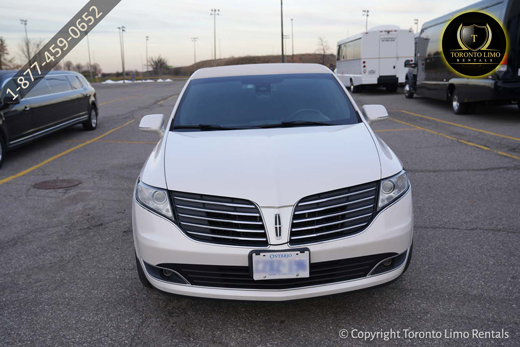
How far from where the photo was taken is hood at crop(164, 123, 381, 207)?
2924mm

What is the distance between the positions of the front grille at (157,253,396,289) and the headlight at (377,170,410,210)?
346mm

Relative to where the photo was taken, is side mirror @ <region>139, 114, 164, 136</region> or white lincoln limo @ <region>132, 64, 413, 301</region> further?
Result: side mirror @ <region>139, 114, 164, 136</region>

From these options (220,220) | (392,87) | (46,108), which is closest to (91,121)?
(46,108)

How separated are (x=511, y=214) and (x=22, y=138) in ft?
26.9

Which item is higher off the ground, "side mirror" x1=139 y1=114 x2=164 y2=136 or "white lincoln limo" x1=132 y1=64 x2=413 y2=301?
"side mirror" x1=139 y1=114 x2=164 y2=136

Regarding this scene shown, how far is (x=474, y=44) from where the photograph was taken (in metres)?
12.5

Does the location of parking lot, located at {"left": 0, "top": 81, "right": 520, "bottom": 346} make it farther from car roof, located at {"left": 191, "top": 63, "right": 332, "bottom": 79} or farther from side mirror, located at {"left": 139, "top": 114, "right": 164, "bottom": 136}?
car roof, located at {"left": 191, "top": 63, "right": 332, "bottom": 79}

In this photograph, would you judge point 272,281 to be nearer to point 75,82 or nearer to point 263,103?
point 263,103

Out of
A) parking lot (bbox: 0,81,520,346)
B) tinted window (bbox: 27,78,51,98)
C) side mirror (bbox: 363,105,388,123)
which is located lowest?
parking lot (bbox: 0,81,520,346)

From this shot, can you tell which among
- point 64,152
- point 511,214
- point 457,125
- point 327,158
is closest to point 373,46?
point 457,125

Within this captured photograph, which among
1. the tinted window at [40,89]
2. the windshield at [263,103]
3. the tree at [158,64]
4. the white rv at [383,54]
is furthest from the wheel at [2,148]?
the tree at [158,64]

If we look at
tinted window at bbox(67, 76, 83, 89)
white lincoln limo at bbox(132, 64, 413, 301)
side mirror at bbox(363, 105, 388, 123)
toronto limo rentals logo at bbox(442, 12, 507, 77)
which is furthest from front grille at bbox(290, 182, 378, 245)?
tinted window at bbox(67, 76, 83, 89)

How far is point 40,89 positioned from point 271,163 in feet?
27.6

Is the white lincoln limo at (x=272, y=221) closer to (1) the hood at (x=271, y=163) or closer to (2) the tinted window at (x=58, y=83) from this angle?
(1) the hood at (x=271, y=163)
